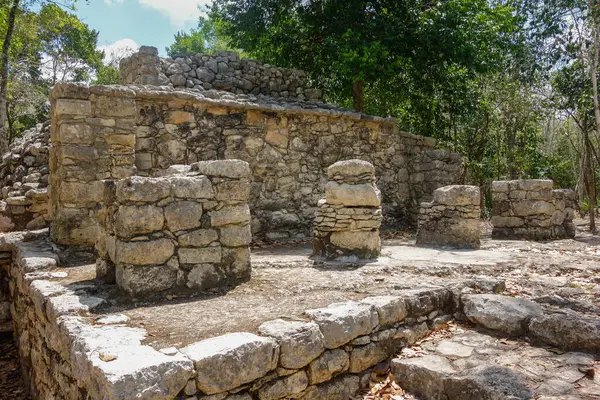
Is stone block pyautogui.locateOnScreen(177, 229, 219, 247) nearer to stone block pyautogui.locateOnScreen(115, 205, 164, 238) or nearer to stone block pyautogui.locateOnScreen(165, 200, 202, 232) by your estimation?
stone block pyautogui.locateOnScreen(165, 200, 202, 232)

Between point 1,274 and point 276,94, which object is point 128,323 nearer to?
point 1,274

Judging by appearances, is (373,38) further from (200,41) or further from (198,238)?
(200,41)

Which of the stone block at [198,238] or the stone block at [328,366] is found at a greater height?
the stone block at [198,238]

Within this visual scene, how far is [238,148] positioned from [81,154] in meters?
2.80

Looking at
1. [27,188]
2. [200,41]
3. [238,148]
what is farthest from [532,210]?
[200,41]

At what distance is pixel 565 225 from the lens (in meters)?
9.10

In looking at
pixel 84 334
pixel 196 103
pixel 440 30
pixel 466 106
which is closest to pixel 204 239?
pixel 84 334

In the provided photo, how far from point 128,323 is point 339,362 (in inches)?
61.1

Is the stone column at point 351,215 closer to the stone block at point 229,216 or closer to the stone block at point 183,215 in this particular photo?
the stone block at point 229,216

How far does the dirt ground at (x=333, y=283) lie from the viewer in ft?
10.4

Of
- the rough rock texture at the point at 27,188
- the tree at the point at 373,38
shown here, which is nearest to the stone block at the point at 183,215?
the rough rock texture at the point at 27,188

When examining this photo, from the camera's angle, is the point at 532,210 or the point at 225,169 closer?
the point at 225,169

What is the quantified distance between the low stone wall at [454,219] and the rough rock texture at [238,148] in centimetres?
233

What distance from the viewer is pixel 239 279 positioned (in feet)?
14.0
